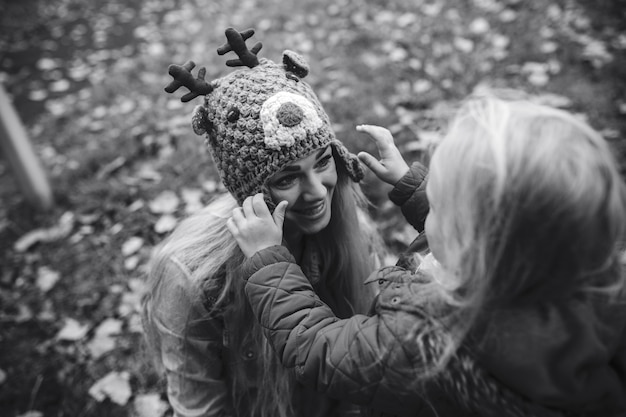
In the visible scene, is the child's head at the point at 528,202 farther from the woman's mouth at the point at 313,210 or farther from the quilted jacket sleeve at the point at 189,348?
the quilted jacket sleeve at the point at 189,348

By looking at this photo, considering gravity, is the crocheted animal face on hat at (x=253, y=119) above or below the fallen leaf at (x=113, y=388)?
above

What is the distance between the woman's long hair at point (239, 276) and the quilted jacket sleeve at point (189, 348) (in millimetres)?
41

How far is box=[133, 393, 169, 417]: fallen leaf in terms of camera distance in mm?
2029

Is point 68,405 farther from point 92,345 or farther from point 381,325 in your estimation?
point 381,325

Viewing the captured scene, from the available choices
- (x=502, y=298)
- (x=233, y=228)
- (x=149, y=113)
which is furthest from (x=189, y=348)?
(x=149, y=113)

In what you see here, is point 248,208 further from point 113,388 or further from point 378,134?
point 113,388

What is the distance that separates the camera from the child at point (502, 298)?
80 centimetres

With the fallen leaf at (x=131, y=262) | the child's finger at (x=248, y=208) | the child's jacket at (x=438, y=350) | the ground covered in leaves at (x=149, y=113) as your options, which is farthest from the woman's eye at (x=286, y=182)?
the fallen leaf at (x=131, y=262)

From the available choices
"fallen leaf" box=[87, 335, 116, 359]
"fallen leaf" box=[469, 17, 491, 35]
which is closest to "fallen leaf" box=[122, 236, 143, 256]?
"fallen leaf" box=[87, 335, 116, 359]

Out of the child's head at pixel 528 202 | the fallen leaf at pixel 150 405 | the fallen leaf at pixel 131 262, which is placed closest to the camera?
the child's head at pixel 528 202

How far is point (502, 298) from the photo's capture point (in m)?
0.89

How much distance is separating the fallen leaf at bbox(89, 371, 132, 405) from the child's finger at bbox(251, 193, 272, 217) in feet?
4.62

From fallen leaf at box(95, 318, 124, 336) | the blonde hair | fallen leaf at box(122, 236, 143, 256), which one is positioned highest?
the blonde hair

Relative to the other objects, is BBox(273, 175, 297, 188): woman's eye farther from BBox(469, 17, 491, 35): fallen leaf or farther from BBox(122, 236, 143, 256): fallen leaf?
BBox(469, 17, 491, 35): fallen leaf
